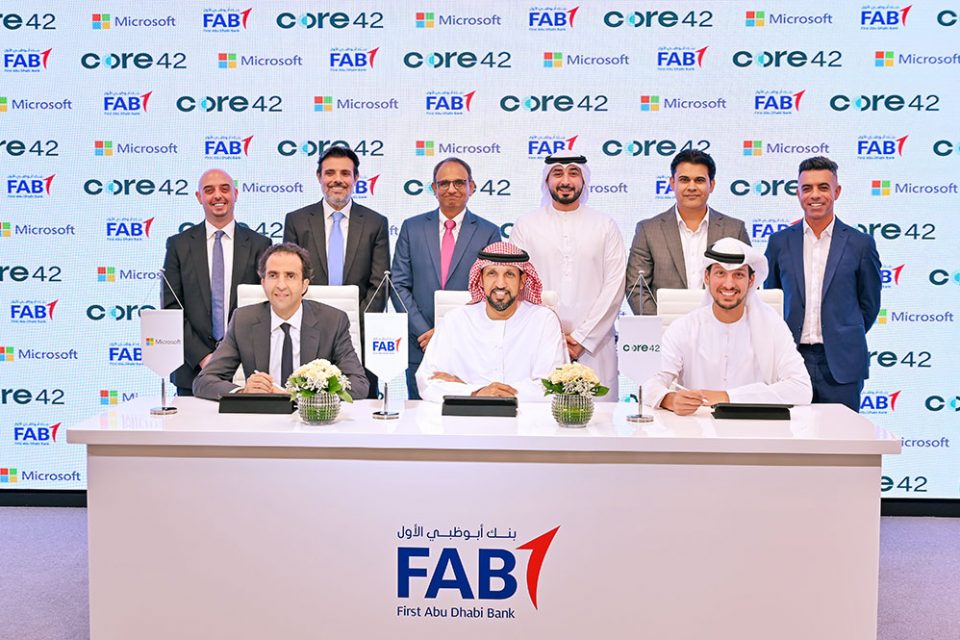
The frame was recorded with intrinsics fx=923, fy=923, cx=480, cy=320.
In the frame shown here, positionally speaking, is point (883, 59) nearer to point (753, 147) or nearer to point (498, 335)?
point (753, 147)

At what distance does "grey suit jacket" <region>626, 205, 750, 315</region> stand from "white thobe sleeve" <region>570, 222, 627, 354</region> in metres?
0.06

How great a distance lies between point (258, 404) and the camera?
10.2ft

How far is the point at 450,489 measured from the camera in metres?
2.78

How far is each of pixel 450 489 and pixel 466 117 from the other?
3.49 metres

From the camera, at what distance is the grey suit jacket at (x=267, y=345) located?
12.4 feet

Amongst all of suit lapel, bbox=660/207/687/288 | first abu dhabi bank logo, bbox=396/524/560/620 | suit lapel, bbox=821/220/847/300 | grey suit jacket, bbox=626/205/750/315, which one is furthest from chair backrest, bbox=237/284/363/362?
suit lapel, bbox=821/220/847/300

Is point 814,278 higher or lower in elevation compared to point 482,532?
higher

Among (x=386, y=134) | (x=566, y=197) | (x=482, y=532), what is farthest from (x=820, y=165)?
(x=482, y=532)

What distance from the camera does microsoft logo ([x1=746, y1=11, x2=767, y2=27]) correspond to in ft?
18.3

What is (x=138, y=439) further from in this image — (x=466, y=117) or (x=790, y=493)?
(x=466, y=117)

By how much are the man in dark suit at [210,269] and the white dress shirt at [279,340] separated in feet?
3.57

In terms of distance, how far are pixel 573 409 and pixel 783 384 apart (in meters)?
1.11

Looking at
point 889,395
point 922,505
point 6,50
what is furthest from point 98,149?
point 922,505

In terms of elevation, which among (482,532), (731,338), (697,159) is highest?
(697,159)
